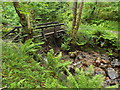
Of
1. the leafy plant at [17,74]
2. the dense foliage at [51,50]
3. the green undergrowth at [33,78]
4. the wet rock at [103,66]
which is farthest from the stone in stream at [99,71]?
the leafy plant at [17,74]

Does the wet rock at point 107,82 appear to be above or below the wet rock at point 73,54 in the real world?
below

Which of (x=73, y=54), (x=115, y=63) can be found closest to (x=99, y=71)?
(x=115, y=63)

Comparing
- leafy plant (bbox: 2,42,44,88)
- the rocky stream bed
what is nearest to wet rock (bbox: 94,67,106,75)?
the rocky stream bed

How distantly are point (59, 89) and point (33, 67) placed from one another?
0.97 metres

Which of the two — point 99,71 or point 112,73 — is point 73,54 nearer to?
point 99,71

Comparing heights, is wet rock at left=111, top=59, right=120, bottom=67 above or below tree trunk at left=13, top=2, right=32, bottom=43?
below

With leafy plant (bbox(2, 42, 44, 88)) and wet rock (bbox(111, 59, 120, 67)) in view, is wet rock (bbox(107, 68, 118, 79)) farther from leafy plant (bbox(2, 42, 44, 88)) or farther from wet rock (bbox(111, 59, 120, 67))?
leafy plant (bbox(2, 42, 44, 88))

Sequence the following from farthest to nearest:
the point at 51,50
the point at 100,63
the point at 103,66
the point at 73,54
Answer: the point at 73,54
the point at 100,63
the point at 103,66
the point at 51,50

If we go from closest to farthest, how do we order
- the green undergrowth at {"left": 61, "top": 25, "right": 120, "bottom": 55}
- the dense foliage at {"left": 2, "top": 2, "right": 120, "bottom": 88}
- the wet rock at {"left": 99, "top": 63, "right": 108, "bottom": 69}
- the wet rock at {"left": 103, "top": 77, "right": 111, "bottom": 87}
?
the dense foliage at {"left": 2, "top": 2, "right": 120, "bottom": 88}
the wet rock at {"left": 103, "top": 77, "right": 111, "bottom": 87}
the wet rock at {"left": 99, "top": 63, "right": 108, "bottom": 69}
the green undergrowth at {"left": 61, "top": 25, "right": 120, "bottom": 55}

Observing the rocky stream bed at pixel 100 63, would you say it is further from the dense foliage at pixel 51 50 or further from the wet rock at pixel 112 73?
the dense foliage at pixel 51 50

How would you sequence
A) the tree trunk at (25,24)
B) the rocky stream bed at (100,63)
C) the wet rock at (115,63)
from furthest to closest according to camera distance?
the wet rock at (115,63) < the rocky stream bed at (100,63) < the tree trunk at (25,24)

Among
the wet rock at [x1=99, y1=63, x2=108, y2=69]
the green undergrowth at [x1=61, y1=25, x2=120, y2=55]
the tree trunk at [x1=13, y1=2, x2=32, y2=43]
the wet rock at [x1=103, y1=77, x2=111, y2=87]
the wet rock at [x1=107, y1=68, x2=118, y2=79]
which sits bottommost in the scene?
the wet rock at [x1=103, y1=77, x2=111, y2=87]

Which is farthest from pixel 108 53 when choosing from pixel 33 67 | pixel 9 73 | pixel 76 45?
pixel 9 73

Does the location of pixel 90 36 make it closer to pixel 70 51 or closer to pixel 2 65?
pixel 70 51
